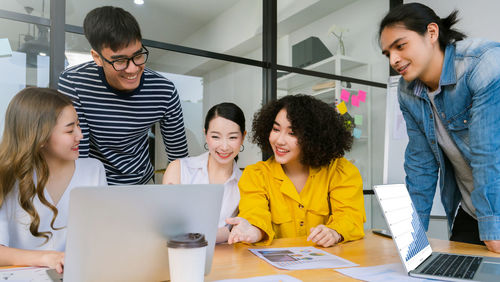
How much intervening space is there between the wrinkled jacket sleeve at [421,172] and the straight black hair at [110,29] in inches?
44.0

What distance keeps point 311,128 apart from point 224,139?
1.39ft

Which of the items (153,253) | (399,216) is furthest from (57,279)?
(399,216)

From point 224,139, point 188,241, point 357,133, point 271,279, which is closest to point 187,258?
point 188,241

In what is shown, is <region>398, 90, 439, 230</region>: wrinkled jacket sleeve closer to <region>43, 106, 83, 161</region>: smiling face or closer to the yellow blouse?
the yellow blouse

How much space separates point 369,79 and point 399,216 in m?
2.86

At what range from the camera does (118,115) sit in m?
1.72

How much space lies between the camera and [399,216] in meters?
0.97

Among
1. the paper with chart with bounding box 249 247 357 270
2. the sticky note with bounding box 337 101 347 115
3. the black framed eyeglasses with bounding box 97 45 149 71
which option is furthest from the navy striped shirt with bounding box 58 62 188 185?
the sticky note with bounding box 337 101 347 115

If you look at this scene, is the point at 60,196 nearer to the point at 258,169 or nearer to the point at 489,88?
the point at 258,169

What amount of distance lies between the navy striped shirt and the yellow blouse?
0.62 metres

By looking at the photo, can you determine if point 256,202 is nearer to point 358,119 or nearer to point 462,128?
point 462,128

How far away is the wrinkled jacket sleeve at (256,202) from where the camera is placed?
125 centimetres

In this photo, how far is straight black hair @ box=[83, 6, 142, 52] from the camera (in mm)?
1462

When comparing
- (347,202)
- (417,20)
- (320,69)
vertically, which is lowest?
(347,202)
